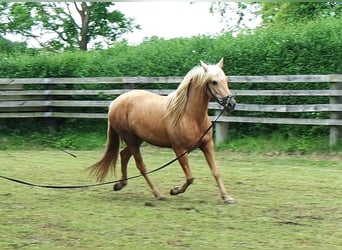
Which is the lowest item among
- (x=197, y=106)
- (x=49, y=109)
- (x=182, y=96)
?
(x=49, y=109)

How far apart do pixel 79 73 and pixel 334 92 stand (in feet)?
20.8

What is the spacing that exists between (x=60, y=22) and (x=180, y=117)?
22.5 m

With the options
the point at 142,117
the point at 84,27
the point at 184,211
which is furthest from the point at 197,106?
the point at 84,27

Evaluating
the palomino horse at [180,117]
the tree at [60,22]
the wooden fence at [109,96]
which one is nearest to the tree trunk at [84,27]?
the tree at [60,22]

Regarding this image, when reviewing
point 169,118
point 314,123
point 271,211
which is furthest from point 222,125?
point 271,211

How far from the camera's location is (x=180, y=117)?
727 centimetres

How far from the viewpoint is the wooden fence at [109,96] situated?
36.2 ft

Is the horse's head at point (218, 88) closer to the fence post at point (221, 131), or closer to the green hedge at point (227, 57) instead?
the green hedge at point (227, 57)

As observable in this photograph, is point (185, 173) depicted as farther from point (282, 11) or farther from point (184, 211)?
point (282, 11)

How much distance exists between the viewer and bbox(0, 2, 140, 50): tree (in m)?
27.9

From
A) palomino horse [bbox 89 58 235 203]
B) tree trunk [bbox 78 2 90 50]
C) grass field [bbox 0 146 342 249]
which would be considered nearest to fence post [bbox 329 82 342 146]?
grass field [bbox 0 146 342 249]

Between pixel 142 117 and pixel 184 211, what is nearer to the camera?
pixel 184 211

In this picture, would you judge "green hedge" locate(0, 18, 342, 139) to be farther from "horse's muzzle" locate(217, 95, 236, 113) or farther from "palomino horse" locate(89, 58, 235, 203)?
"horse's muzzle" locate(217, 95, 236, 113)

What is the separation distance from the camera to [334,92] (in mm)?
10938
